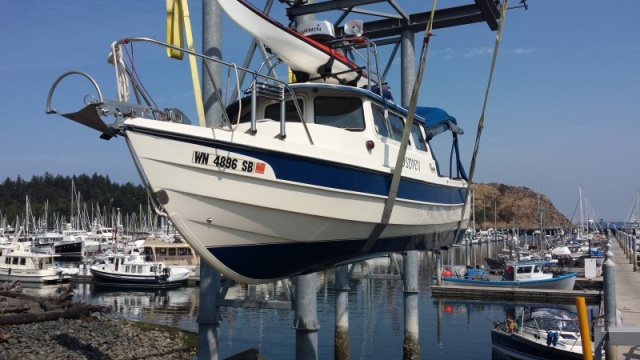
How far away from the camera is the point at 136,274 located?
4703 centimetres

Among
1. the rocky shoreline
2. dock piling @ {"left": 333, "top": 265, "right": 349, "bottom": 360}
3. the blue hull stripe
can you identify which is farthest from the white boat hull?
the rocky shoreline

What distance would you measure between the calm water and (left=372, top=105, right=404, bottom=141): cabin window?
43.4 ft

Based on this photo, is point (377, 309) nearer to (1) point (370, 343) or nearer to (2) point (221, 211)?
(1) point (370, 343)

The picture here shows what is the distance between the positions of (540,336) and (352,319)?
1304 centimetres

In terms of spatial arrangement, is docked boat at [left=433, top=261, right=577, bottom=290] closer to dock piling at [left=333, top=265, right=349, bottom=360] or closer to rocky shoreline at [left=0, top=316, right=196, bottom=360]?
rocky shoreline at [left=0, top=316, right=196, bottom=360]

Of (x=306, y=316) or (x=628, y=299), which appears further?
(x=628, y=299)

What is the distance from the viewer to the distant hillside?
6457 inches

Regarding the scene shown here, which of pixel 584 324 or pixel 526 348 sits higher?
pixel 584 324

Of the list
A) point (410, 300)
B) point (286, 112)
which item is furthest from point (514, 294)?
point (286, 112)

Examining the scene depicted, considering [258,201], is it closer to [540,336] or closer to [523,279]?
[540,336]

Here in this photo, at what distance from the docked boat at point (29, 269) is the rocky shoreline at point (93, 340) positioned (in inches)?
1002

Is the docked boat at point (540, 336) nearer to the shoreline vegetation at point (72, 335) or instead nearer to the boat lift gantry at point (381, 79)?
the boat lift gantry at point (381, 79)

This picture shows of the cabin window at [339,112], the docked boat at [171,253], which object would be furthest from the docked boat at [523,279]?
the cabin window at [339,112]

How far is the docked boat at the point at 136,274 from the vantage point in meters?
46.3
